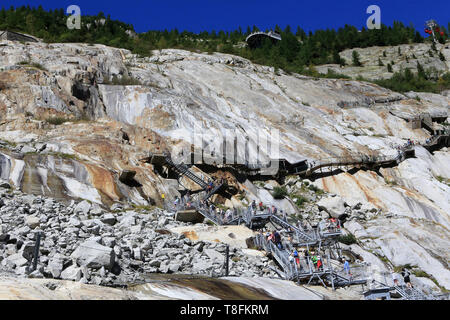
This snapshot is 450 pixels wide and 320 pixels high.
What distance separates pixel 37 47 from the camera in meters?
49.8

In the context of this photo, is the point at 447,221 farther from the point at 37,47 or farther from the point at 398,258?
the point at 37,47

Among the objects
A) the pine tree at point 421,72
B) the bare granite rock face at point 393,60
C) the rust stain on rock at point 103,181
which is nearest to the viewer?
the rust stain on rock at point 103,181

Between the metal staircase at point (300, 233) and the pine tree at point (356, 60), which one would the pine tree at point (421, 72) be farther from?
the metal staircase at point (300, 233)

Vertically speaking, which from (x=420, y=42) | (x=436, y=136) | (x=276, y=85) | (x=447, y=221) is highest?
(x=420, y=42)

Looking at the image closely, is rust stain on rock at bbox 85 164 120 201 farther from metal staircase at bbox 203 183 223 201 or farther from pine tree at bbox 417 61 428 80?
pine tree at bbox 417 61 428 80

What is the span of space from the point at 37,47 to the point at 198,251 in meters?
41.6

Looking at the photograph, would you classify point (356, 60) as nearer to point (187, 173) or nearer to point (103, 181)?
point (187, 173)

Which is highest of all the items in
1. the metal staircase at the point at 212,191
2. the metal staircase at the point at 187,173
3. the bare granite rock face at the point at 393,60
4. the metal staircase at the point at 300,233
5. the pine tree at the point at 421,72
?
the bare granite rock face at the point at 393,60

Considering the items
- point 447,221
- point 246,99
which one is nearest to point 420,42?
point 246,99

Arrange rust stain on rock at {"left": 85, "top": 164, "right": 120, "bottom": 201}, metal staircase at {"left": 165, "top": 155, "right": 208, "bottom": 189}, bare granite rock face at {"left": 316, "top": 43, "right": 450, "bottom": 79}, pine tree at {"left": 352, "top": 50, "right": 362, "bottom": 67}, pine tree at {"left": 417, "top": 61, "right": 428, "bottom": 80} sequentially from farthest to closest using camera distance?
pine tree at {"left": 352, "top": 50, "right": 362, "bottom": 67}
bare granite rock face at {"left": 316, "top": 43, "right": 450, "bottom": 79}
pine tree at {"left": 417, "top": 61, "right": 428, "bottom": 80}
metal staircase at {"left": 165, "top": 155, "right": 208, "bottom": 189}
rust stain on rock at {"left": 85, "top": 164, "right": 120, "bottom": 201}

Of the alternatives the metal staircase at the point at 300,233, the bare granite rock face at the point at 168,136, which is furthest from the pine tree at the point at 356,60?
the metal staircase at the point at 300,233

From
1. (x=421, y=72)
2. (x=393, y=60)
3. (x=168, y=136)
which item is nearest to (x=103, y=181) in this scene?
(x=168, y=136)

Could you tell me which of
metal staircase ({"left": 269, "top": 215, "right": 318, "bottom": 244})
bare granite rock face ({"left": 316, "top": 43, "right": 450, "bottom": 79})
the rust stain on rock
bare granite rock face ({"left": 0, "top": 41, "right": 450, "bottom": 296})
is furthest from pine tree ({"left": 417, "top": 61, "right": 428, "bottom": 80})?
the rust stain on rock

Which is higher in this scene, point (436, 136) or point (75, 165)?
point (436, 136)
